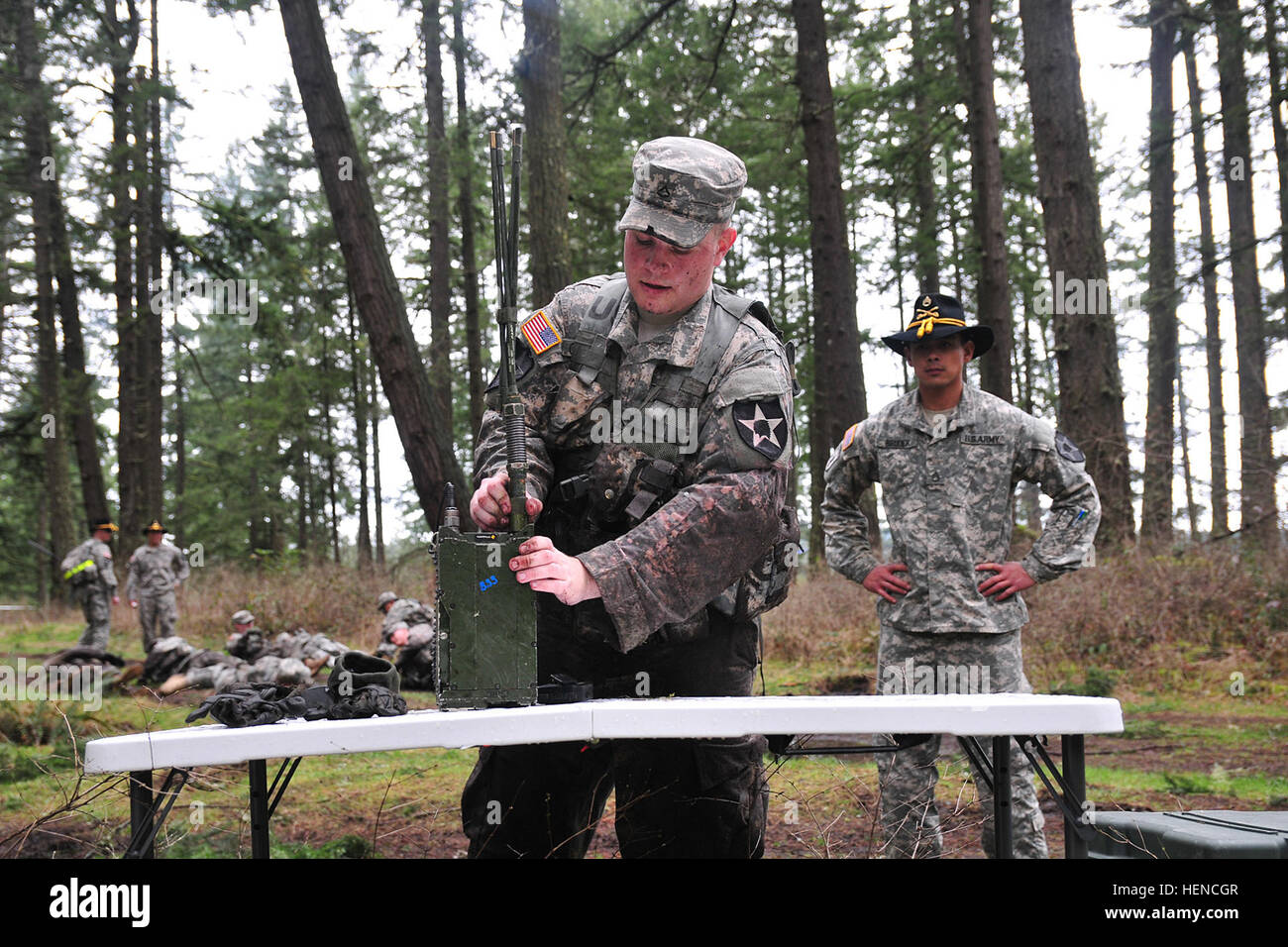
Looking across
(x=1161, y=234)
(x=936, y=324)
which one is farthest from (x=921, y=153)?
(x=936, y=324)

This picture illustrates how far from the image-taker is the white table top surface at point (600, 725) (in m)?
2.40

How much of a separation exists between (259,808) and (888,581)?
308 cm

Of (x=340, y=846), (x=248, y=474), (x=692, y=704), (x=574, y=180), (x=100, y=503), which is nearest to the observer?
(x=692, y=704)

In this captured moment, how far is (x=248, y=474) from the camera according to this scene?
36656mm

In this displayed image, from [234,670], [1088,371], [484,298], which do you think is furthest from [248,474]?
[1088,371]

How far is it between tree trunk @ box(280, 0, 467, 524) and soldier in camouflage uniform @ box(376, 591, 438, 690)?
2935 millimetres

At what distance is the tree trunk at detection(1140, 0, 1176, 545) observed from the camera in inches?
708

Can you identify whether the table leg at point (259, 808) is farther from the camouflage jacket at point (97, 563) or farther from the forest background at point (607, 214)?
the camouflage jacket at point (97, 563)

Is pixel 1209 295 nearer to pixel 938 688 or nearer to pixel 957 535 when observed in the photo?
pixel 957 535

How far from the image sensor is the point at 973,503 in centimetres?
503

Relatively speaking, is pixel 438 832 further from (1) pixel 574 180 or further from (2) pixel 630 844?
(1) pixel 574 180

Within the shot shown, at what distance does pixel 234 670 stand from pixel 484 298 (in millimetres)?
22576

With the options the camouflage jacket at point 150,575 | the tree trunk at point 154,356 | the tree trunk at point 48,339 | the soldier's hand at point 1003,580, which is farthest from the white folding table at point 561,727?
the tree trunk at point 154,356

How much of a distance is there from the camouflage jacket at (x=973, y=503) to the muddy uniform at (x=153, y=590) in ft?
48.2
